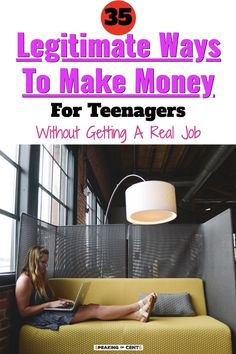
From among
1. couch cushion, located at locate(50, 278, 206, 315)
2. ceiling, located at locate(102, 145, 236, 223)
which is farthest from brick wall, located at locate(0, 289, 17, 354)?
ceiling, located at locate(102, 145, 236, 223)

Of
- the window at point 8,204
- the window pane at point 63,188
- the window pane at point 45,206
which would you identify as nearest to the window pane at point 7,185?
the window at point 8,204

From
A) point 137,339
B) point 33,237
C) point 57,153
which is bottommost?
point 137,339

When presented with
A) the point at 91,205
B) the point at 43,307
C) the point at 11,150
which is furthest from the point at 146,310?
the point at 91,205

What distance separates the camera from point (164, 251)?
13.6ft

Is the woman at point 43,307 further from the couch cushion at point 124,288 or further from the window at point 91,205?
the window at point 91,205

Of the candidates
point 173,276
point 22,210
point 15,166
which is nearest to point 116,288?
point 173,276

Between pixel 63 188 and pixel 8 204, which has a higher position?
pixel 63 188

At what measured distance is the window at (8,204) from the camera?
3320 millimetres

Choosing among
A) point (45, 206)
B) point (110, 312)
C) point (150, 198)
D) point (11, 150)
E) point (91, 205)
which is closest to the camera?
point (150, 198)

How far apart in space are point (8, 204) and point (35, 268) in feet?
2.17

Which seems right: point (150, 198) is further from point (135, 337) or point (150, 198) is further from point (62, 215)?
point (62, 215)

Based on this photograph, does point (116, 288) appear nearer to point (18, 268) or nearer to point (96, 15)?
point (18, 268)

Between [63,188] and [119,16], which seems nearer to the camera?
[119,16]

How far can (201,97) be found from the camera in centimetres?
332
